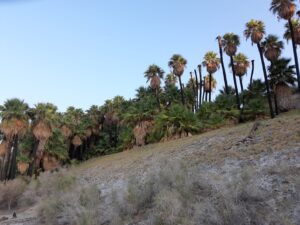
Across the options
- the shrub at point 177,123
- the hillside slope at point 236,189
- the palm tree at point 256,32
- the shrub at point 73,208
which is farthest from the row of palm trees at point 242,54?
the shrub at point 73,208

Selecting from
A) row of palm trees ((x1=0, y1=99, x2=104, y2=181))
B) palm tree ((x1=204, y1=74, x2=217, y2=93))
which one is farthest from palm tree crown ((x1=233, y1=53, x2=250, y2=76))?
row of palm trees ((x1=0, y1=99, x2=104, y2=181))

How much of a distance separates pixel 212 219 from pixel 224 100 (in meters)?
33.7

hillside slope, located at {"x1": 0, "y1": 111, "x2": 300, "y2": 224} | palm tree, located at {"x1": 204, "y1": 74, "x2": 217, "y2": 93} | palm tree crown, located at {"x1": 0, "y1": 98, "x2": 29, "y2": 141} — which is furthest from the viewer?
palm tree, located at {"x1": 204, "y1": 74, "x2": 217, "y2": 93}

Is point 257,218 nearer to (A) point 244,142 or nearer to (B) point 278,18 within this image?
(A) point 244,142

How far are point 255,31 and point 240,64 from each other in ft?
29.6

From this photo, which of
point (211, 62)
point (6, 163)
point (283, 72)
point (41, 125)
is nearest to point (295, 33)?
point (283, 72)

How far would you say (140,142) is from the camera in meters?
41.6

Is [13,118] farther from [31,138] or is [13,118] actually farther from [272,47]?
[272,47]

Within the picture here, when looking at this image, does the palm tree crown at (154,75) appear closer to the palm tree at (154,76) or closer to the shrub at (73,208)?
the palm tree at (154,76)

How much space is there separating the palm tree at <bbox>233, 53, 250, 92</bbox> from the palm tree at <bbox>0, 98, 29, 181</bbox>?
92.7 feet

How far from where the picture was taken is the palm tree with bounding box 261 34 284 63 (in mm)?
43537

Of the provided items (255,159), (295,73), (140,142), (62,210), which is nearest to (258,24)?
(295,73)

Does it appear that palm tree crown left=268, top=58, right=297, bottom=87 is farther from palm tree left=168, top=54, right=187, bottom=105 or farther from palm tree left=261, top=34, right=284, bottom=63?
palm tree left=168, top=54, right=187, bottom=105

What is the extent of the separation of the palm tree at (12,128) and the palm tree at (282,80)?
84.6 feet
